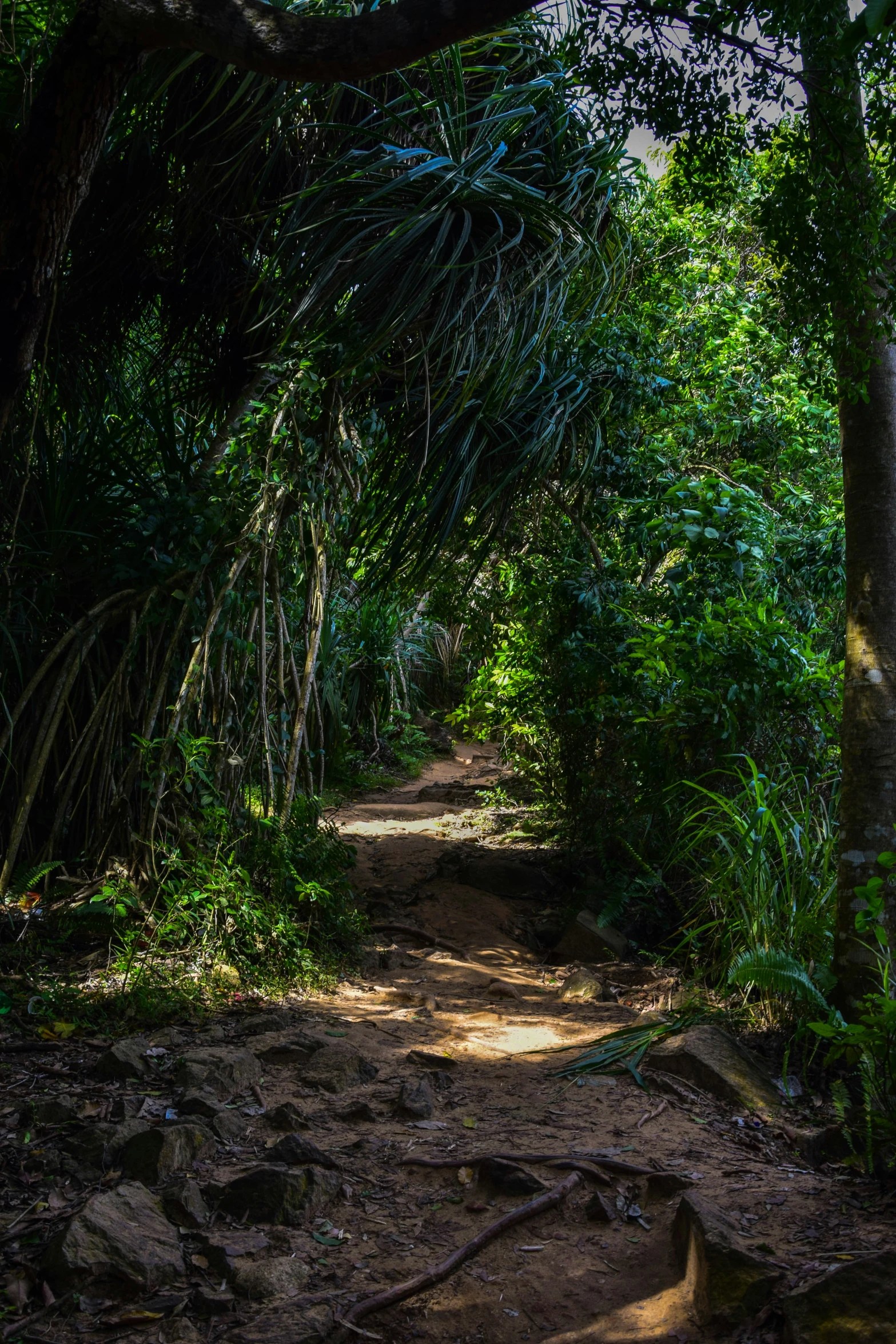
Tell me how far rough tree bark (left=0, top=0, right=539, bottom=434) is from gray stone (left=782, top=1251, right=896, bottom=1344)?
2.32 metres

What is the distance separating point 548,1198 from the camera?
2.08 meters

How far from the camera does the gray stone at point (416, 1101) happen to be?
259 cm

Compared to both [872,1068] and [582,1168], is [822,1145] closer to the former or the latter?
[872,1068]

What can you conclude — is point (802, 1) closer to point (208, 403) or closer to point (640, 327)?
point (640, 327)

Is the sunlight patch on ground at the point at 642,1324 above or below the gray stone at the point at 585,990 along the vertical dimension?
above

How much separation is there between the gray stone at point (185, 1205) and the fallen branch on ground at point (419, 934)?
8.10 feet

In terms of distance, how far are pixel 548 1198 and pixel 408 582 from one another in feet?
9.56

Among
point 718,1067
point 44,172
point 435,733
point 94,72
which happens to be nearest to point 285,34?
point 94,72

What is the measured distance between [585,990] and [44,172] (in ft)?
10.6

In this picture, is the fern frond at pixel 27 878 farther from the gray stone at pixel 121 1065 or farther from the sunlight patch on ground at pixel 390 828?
the sunlight patch on ground at pixel 390 828

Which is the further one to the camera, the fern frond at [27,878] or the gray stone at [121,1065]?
the fern frond at [27,878]

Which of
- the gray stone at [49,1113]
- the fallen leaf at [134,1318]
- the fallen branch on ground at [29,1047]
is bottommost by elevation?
the fallen leaf at [134,1318]

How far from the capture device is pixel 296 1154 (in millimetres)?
2236

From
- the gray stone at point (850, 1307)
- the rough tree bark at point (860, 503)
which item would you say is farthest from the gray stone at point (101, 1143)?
the rough tree bark at point (860, 503)
